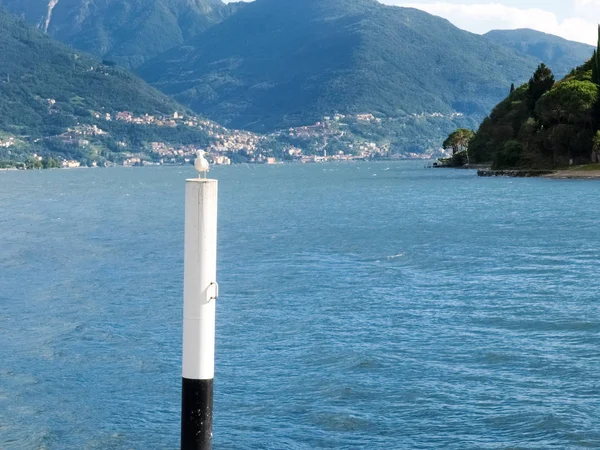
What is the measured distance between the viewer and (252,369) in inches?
1065

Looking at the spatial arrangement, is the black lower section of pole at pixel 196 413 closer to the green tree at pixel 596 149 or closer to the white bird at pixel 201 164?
the white bird at pixel 201 164

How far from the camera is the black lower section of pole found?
44.3ft

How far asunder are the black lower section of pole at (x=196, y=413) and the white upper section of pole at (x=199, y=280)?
6.6 inches

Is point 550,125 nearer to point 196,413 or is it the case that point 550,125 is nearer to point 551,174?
point 551,174

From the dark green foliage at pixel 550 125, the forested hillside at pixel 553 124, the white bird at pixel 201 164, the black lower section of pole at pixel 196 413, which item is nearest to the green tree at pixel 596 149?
the forested hillside at pixel 553 124

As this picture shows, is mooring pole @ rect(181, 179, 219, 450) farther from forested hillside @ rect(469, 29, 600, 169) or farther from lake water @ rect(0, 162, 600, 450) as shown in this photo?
forested hillside @ rect(469, 29, 600, 169)

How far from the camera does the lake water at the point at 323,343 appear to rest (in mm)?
22141

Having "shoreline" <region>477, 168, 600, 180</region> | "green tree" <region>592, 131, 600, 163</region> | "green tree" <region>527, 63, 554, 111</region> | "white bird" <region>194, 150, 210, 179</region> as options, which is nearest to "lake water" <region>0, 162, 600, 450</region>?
"white bird" <region>194, 150, 210, 179</region>

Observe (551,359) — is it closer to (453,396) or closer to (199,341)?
(453,396)

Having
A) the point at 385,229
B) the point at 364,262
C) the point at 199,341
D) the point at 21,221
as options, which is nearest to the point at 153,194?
the point at 21,221

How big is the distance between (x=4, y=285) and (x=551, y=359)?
2500 centimetres

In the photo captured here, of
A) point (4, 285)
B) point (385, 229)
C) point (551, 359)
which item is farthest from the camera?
point (385, 229)

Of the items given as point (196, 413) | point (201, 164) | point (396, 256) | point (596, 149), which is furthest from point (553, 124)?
point (201, 164)

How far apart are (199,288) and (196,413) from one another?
5.78 ft
